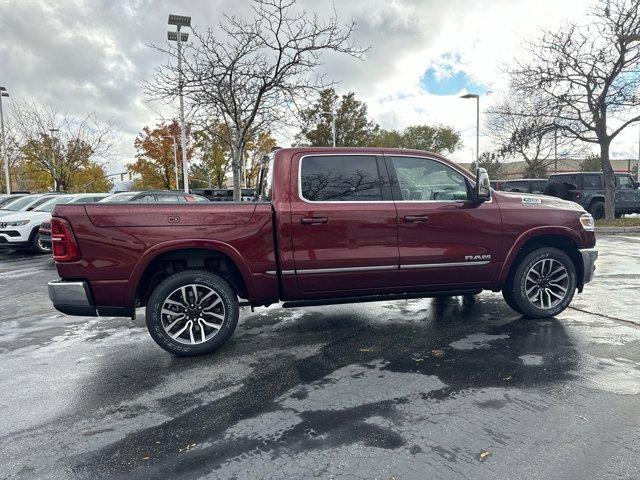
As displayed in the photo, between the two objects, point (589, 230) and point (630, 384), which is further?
point (589, 230)

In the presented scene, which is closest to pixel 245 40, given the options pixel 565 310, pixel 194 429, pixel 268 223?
pixel 268 223

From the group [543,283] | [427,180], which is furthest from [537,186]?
[427,180]

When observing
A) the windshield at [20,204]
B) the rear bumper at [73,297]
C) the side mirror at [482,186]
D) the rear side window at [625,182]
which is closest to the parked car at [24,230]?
the windshield at [20,204]

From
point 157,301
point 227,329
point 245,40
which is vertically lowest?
point 227,329

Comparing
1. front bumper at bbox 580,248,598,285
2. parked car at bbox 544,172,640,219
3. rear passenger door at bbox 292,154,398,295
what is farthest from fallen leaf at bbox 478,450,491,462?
parked car at bbox 544,172,640,219

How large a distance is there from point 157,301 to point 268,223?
130 centimetres

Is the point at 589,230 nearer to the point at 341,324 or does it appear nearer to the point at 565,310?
the point at 565,310

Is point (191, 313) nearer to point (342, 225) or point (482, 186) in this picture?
point (342, 225)

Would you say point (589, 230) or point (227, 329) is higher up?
point (589, 230)

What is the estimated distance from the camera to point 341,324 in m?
5.17

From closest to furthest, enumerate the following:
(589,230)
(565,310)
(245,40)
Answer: (589,230) → (565,310) → (245,40)

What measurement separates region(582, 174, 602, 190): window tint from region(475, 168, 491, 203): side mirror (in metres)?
16.0

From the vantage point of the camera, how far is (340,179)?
448 cm

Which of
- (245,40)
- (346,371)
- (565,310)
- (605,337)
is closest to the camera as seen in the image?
(346,371)
